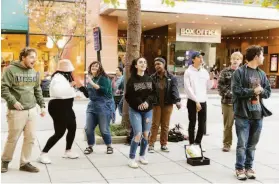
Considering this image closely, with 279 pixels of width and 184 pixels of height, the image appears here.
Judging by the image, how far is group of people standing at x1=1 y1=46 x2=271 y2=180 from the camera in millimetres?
5910

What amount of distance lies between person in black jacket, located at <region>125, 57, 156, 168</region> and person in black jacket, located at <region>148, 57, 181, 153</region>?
101 cm

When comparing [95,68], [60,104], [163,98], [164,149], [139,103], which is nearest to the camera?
[139,103]

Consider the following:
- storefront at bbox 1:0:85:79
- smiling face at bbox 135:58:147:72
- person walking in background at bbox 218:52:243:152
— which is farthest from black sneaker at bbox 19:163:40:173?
storefront at bbox 1:0:85:79

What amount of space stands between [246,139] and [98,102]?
2.96 metres

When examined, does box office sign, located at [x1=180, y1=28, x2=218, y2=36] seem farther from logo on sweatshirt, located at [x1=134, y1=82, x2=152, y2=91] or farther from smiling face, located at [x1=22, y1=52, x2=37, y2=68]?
smiling face, located at [x1=22, y1=52, x2=37, y2=68]

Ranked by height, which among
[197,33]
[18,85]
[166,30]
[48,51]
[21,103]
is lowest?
[21,103]

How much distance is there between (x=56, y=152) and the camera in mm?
7742

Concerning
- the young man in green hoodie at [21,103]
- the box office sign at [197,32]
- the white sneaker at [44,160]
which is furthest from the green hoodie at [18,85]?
the box office sign at [197,32]

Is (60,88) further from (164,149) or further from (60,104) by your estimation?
(164,149)

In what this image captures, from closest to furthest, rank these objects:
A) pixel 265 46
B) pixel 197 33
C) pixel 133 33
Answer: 1. pixel 133 33
2. pixel 197 33
3. pixel 265 46

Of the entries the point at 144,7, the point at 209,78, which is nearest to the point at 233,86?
the point at 209,78

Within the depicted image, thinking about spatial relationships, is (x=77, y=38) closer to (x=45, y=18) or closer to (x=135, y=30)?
(x=45, y=18)

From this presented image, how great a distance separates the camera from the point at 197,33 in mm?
29953

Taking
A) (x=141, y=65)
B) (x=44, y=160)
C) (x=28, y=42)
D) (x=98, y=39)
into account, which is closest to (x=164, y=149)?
(x=141, y=65)
